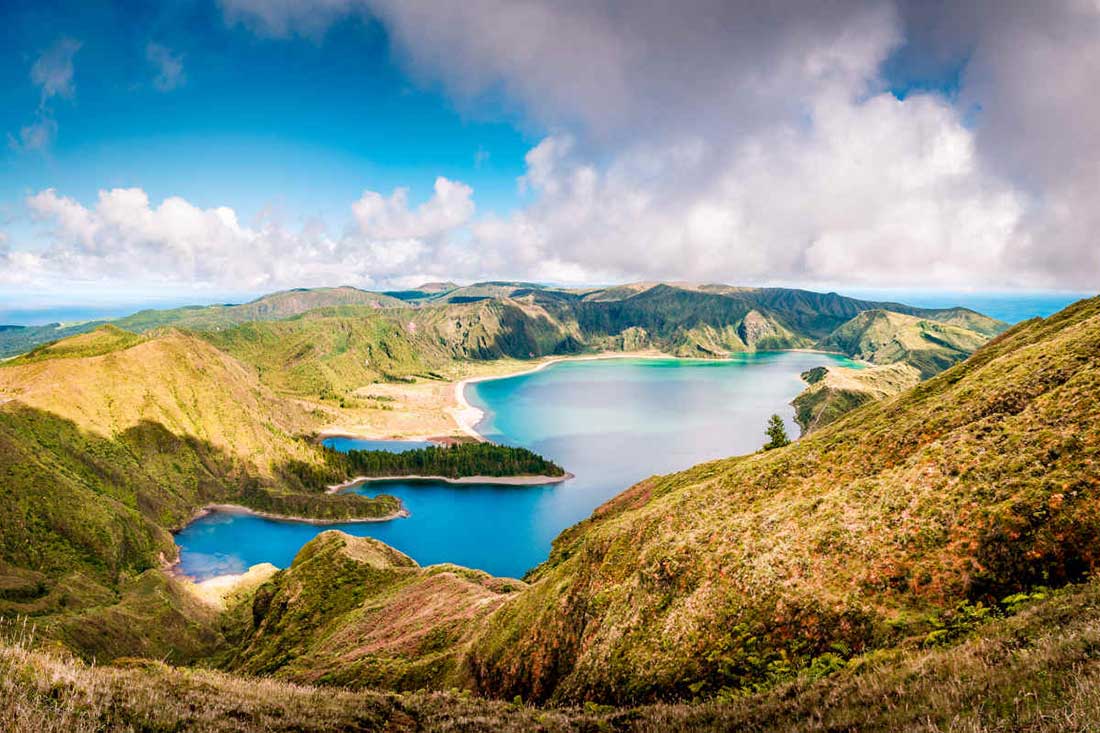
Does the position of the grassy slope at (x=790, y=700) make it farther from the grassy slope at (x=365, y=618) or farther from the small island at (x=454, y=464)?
the small island at (x=454, y=464)

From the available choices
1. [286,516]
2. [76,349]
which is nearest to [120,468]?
[286,516]

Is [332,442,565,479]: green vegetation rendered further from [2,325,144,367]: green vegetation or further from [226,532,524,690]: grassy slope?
[2,325,144,367]: green vegetation

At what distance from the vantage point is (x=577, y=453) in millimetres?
179500

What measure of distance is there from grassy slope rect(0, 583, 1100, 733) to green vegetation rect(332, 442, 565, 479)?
5766 inches

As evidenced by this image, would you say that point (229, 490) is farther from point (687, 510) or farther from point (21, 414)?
point (687, 510)

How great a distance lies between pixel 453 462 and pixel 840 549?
530 ft

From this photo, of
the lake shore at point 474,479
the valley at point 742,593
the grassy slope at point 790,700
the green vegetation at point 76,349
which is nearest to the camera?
the grassy slope at point 790,700

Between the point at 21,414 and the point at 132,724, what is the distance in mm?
173322

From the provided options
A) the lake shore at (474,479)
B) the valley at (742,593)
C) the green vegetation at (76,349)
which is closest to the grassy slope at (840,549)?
the valley at (742,593)

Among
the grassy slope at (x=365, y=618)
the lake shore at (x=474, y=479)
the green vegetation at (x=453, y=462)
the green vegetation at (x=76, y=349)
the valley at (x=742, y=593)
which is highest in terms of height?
the green vegetation at (x=76, y=349)

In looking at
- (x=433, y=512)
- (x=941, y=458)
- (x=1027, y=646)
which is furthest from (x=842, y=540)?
(x=433, y=512)

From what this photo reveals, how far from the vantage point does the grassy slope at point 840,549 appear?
15945 mm

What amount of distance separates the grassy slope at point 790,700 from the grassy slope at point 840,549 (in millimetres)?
3130

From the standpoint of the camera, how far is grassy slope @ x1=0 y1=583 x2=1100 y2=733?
7965 mm
